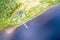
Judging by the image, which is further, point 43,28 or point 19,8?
point 19,8

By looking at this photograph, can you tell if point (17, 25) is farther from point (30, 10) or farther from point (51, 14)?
point (51, 14)

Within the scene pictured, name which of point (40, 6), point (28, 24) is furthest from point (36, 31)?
point (40, 6)

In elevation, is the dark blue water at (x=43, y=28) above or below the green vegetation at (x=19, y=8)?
below

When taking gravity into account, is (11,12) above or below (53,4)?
above

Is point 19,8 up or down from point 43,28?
up

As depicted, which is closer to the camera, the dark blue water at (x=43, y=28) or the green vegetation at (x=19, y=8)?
the dark blue water at (x=43, y=28)
